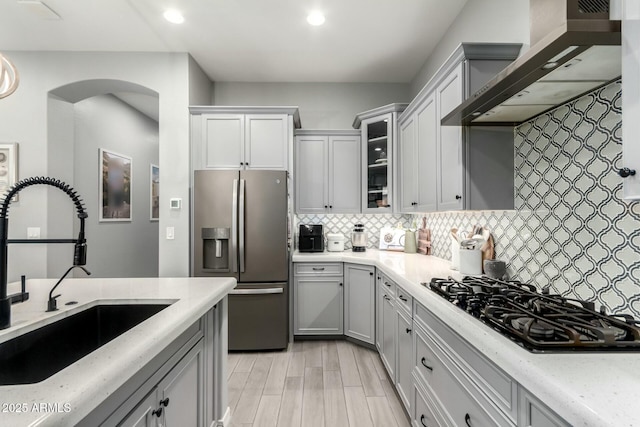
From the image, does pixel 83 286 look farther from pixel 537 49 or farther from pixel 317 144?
pixel 317 144

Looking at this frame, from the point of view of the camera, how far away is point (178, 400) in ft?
4.35

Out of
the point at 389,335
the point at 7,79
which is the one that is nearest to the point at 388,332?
the point at 389,335

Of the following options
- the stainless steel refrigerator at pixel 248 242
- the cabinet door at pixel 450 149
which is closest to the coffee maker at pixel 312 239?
the stainless steel refrigerator at pixel 248 242

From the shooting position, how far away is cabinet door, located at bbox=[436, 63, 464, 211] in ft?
6.33

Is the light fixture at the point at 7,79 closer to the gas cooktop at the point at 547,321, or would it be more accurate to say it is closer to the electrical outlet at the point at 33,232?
the electrical outlet at the point at 33,232

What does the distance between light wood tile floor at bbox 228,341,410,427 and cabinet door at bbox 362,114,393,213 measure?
5.14 feet

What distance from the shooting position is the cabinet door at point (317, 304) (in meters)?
3.30

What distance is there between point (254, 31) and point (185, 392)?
2.87 metres

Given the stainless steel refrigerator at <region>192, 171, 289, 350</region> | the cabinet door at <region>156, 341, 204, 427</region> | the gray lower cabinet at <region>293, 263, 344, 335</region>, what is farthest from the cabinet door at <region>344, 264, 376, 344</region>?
the cabinet door at <region>156, 341, 204, 427</region>

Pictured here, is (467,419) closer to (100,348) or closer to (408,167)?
(100,348)

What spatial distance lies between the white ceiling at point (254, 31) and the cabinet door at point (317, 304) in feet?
7.83

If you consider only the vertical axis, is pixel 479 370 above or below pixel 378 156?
below

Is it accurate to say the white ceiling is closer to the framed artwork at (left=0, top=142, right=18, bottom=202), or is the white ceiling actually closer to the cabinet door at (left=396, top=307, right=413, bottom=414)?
the framed artwork at (left=0, top=142, right=18, bottom=202)

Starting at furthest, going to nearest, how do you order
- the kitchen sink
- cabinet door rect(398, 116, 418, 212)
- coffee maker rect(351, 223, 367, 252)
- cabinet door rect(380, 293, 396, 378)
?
coffee maker rect(351, 223, 367, 252)
cabinet door rect(398, 116, 418, 212)
cabinet door rect(380, 293, 396, 378)
the kitchen sink
